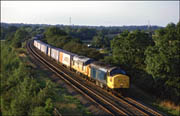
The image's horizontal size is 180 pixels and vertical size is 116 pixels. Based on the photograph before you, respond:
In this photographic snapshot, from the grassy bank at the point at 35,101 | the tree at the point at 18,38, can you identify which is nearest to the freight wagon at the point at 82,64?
the grassy bank at the point at 35,101

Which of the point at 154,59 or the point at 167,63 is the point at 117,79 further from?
the point at 167,63

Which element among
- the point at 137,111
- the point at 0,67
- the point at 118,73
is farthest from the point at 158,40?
the point at 0,67

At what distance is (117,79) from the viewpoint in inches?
947

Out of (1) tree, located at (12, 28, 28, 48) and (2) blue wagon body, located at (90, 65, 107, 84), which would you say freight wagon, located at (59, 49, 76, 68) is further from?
(1) tree, located at (12, 28, 28, 48)

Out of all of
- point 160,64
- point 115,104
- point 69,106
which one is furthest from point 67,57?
point 69,106

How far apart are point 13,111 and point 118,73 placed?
1162 cm

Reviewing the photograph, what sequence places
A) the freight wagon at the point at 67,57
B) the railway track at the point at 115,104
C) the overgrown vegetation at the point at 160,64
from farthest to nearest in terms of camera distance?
the freight wagon at the point at 67,57, the overgrown vegetation at the point at 160,64, the railway track at the point at 115,104

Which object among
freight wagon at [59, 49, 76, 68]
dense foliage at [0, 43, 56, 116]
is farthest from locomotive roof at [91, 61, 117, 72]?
freight wagon at [59, 49, 76, 68]

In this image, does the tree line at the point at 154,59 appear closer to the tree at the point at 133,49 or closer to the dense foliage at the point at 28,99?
the tree at the point at 133,49

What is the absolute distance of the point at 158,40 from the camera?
30.9m

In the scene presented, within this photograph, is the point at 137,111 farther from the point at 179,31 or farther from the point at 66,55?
the point at 66,55

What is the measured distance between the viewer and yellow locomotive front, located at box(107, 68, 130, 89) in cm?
2406

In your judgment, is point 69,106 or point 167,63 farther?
point 167,63

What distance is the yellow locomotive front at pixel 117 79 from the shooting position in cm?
2406
